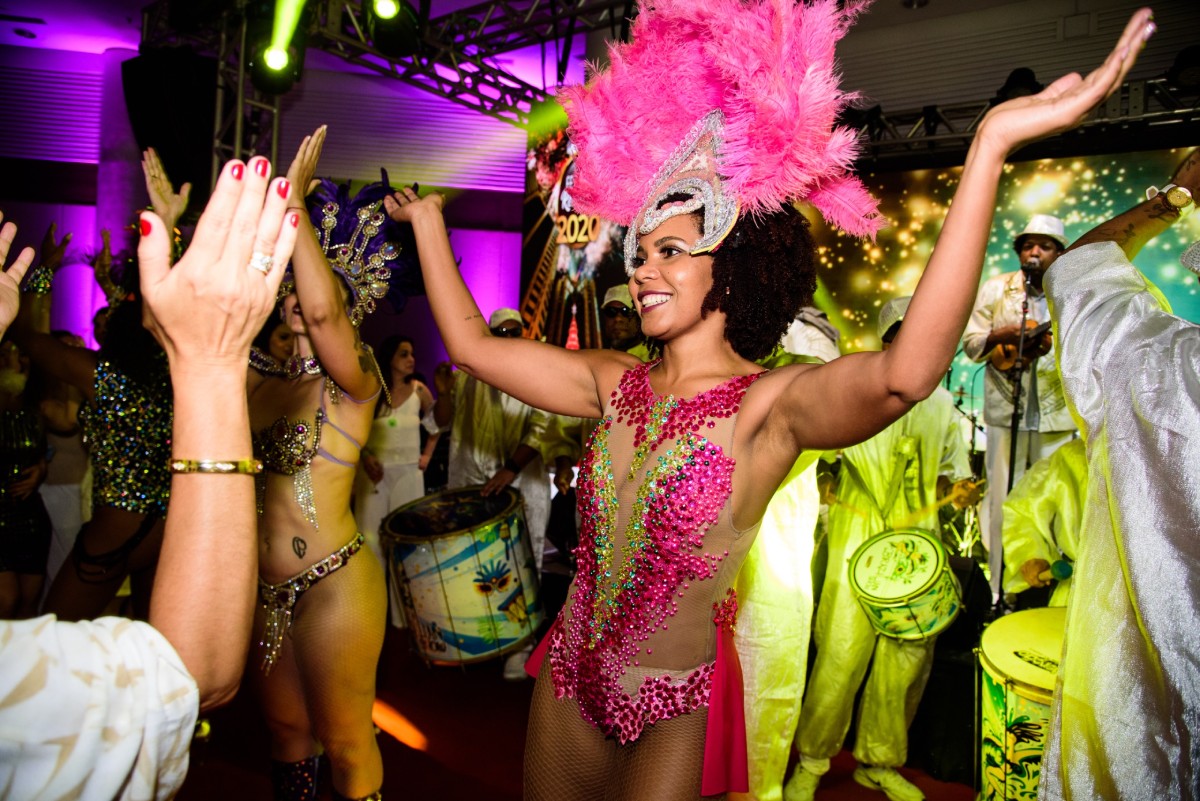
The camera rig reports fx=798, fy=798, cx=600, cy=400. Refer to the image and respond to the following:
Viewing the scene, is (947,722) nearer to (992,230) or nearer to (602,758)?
(602,758)

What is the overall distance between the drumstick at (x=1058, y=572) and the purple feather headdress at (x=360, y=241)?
8.98ft

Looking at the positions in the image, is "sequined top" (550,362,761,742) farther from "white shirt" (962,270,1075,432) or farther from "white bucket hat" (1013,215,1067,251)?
"white bucket hat" (1013,215,1067,251)

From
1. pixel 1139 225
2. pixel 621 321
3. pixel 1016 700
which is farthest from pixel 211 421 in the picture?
pixel 621 321

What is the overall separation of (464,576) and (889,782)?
7.65 ft

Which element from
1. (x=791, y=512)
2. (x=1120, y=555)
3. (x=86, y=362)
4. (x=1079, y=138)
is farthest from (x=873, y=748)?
(x=1079, y=138)

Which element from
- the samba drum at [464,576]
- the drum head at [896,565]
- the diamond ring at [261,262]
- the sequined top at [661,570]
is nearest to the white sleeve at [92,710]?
the diamond ring at [261,262]

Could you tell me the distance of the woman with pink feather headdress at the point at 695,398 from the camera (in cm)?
175

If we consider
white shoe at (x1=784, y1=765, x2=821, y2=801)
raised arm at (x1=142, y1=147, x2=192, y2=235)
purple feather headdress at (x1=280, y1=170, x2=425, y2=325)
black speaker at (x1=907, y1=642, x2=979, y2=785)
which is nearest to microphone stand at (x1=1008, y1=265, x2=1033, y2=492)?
black speaker at (x1=907, y1=642, x2=979, y2=785)

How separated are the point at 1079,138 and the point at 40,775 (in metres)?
8.91

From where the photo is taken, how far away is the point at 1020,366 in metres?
4.99

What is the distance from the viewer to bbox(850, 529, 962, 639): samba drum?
3387 millimetres

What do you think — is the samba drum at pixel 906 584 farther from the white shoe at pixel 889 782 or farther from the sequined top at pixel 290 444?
the sequined top at pixel 290 444

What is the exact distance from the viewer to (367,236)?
10.00 ft

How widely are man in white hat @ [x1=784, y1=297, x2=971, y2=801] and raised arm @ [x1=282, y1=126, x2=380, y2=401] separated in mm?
2428
